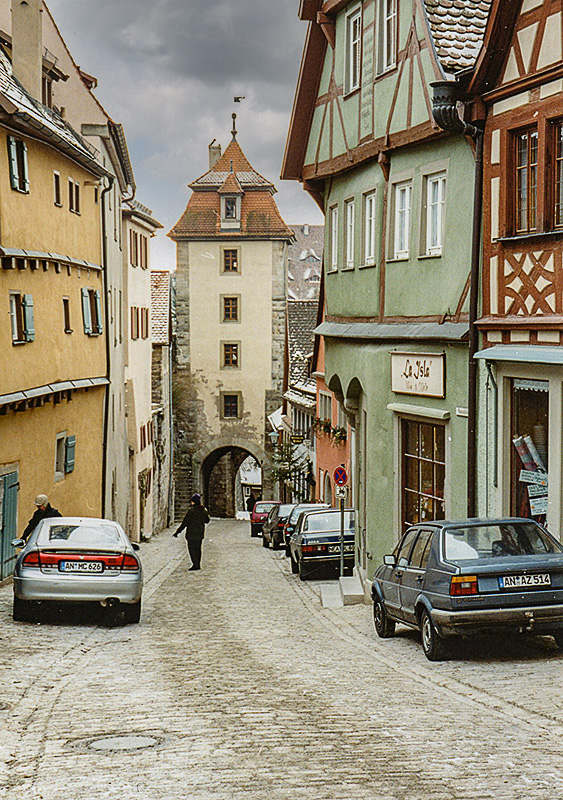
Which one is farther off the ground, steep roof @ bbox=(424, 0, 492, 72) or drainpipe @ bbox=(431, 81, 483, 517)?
steep roof @ bbox=(424, 0, 492, 72)

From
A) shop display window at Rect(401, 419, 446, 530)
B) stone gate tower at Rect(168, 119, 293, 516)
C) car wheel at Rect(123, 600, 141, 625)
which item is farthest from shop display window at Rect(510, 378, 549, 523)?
stone gate tower at Rect(168, 119, 293, 516)

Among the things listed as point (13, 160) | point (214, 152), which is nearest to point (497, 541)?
point (13, 160)

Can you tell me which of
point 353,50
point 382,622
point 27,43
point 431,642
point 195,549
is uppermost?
point 27,43

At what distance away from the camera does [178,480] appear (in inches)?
2411

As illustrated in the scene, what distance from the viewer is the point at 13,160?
861 inches

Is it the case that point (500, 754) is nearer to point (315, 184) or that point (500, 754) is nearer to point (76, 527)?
point (76, 527)

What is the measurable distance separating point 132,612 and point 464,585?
244 inches

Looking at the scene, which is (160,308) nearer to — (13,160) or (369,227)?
(13,160)

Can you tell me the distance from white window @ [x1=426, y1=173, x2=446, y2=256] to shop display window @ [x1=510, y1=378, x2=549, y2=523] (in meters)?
3.34

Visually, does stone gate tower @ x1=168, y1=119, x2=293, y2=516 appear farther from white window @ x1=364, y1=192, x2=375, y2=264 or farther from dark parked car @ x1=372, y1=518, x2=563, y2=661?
dark parked car @ x1=372, y1=518, x2=563, y2=661

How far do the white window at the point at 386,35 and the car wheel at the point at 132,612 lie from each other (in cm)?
925

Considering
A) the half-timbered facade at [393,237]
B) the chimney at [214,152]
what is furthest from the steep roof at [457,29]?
the chimney at [214,152]

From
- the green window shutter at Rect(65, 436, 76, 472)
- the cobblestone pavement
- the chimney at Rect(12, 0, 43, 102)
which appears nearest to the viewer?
the cobblestone pavement

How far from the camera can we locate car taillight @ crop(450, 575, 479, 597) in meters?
11.4
